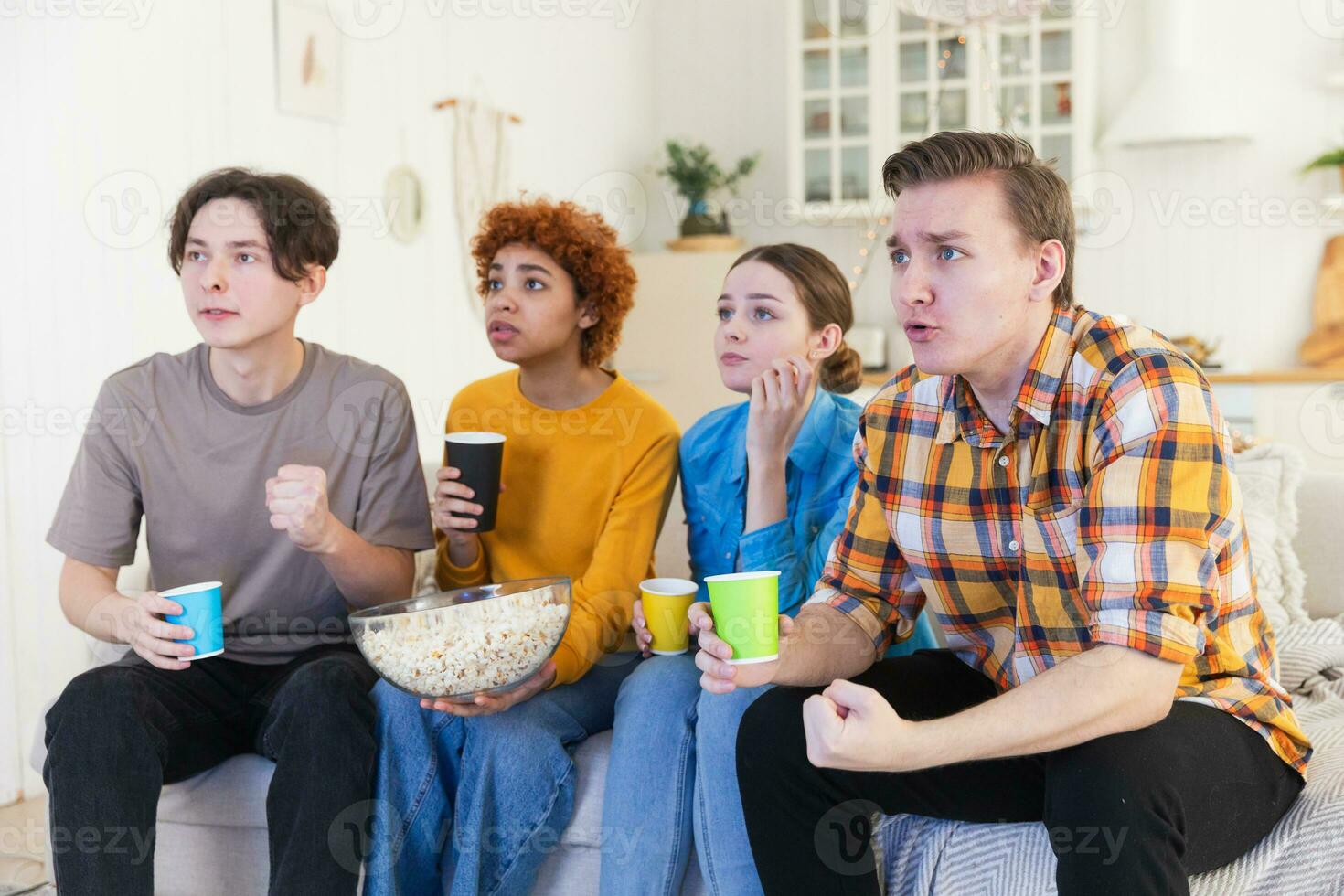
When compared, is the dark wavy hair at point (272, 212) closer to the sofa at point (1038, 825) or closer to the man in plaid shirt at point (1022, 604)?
the sofa at point (1038, 825)

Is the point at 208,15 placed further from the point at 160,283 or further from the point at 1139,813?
the point at 1139,813

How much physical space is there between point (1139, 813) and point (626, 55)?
4618mm

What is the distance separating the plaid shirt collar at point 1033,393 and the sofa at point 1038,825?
454 mm

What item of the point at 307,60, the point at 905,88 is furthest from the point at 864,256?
the point at 307,60

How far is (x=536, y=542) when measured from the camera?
6.19 ft

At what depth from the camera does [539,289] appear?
6.46ft

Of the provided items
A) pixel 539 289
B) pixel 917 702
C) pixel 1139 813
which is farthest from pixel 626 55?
pixel 1139 813

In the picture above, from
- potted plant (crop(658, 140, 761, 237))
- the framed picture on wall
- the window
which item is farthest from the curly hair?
the window

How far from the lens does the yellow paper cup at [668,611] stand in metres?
1.49

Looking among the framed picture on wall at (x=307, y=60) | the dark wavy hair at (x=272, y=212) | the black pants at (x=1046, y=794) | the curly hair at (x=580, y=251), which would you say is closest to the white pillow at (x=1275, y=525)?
the black pants at (x=1046, y=794)

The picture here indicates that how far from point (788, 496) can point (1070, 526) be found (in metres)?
0.55

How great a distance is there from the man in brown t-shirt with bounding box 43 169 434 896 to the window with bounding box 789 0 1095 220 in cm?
333

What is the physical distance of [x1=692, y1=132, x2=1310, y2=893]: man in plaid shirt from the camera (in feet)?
3.73

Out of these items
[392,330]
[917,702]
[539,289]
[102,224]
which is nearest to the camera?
[917,702]
